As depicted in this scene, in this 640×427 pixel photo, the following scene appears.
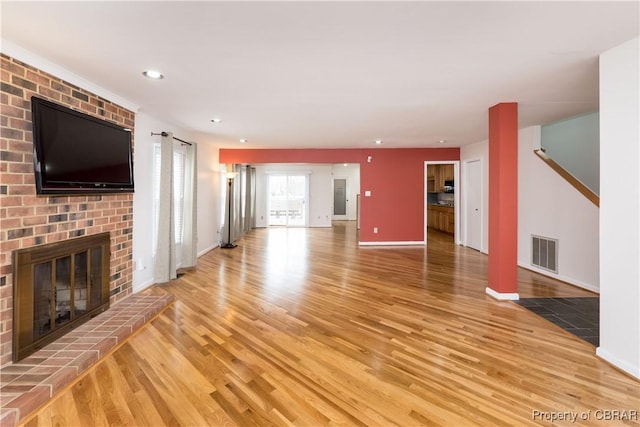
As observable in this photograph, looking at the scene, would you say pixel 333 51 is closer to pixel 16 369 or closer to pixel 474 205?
pixel 16 369

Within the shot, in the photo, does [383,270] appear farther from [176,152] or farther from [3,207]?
[3,207]

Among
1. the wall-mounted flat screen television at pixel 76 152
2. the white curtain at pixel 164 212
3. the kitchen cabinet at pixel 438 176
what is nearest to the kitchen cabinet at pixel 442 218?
the kitchen cabinet at pixel 438 176

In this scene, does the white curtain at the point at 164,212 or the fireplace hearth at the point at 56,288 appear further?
the white curtain at the point at 164,212

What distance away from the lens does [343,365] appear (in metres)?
2.10

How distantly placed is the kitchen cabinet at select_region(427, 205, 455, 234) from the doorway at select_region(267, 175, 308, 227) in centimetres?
433

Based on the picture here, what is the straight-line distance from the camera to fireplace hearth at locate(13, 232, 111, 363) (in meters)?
2.04

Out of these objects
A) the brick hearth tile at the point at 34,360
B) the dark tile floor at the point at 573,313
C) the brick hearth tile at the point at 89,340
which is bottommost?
the dark tile floor at the point at 573,313

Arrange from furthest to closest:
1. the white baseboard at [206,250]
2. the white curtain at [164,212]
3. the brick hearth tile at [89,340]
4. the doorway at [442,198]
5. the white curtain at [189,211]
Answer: the doorway at [442,198] < the white baseboard at [206,250] < the white curtain at [189,211] < the white curtain at [164,212] < the brick hearth tile at [89,340]

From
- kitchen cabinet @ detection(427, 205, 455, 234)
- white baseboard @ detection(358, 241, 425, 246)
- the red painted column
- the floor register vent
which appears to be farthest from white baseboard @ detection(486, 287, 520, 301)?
kitchen cabinet @ detection(427, 205, 455, 234)

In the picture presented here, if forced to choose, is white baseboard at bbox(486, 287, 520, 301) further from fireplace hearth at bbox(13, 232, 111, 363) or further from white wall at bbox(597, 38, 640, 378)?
fireplace hearth at bbox(13, 232, 111, 363)

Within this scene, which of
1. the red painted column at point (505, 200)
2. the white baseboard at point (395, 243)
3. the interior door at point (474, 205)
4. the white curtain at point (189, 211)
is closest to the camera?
the red painted column at point (505, 200)

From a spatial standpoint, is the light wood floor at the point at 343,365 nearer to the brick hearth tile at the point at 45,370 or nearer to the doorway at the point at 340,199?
the brick hearth tile at the point at 45,370

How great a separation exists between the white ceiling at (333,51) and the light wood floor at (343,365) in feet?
7.52

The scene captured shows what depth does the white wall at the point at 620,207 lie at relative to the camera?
1.99 m
